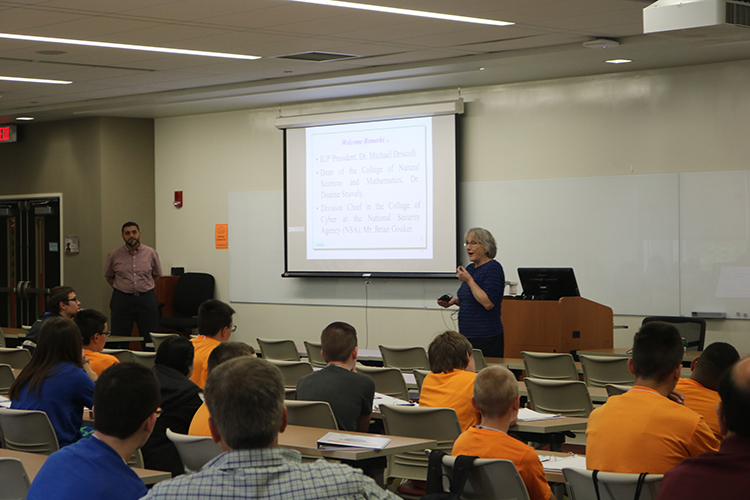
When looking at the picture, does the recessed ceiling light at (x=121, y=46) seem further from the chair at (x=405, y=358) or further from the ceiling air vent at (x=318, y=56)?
the chair at (x=405, y=358)

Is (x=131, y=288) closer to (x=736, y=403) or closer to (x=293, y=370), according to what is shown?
(x=293, y=370)

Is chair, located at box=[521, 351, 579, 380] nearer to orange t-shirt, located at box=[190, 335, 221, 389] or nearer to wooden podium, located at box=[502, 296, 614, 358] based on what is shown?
wooden podium, located at box=[502, 296, 614, 358]

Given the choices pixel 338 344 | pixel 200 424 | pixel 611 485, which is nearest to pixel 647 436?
pixel 611 485

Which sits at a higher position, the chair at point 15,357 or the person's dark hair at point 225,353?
the person's dark hair at point 225,353

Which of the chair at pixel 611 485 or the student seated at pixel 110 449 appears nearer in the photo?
the student seated at pixel 110 449

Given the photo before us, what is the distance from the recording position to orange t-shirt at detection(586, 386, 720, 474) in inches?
111

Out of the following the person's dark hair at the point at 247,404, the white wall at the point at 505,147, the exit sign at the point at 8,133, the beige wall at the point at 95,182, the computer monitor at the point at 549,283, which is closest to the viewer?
the person's dark hair at the point at 247,404

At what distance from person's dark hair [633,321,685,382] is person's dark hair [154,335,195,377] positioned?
2135mm

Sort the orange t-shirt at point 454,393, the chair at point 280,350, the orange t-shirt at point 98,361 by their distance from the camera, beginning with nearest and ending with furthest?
the orange t-shirt at point 454,393 < the orange t-shirt at point 98,361 < the chair at point 280,350

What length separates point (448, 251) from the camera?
379 inches

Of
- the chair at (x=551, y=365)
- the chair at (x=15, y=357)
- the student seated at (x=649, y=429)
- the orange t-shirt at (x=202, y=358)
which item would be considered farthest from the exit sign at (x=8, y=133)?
the student seated at (x=649, y=429)

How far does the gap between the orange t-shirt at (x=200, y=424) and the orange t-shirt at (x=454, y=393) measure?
4.11ft

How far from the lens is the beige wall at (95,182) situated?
11.7 meters

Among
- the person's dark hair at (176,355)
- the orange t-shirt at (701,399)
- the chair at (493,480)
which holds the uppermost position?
the person's dark hair at (176,355)
